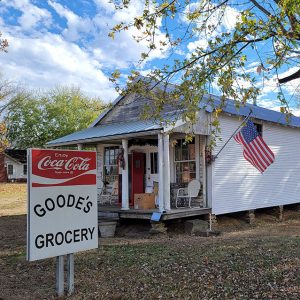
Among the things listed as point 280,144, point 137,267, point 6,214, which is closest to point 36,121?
point 6,214

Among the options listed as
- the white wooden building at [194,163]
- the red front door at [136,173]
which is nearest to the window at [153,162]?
the white wooden building at [194,163]

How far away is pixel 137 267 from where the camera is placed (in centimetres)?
699

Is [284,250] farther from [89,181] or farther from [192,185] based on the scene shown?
[192,185]

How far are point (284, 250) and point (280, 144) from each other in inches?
385

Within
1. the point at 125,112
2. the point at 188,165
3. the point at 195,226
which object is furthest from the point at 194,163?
the point at 125,112

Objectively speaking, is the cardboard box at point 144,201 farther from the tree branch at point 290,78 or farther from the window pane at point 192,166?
the tree branch at point 290,78

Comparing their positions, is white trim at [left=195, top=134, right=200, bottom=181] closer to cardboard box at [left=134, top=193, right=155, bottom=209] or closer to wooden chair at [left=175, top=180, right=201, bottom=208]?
wooden chair at [left=175, top=180, right=201, bottom=208]

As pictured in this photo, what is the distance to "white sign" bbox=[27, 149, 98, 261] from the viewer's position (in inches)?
201

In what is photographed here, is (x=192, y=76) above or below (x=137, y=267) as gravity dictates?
above

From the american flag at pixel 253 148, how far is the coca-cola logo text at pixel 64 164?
8.06 meters

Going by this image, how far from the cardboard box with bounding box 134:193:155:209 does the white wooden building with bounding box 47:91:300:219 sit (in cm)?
24

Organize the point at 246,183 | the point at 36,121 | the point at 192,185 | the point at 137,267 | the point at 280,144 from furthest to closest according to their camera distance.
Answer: the point at 36,121, the point at 280,144, the point at 246,183, the point at 192,185, the point at 137,267

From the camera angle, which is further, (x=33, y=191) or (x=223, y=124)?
(x=223, y=124)

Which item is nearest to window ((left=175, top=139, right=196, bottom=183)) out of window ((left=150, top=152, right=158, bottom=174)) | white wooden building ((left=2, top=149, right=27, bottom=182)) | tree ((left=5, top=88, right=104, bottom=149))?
window ((left=150, top=152, right=158, bottom=174))
